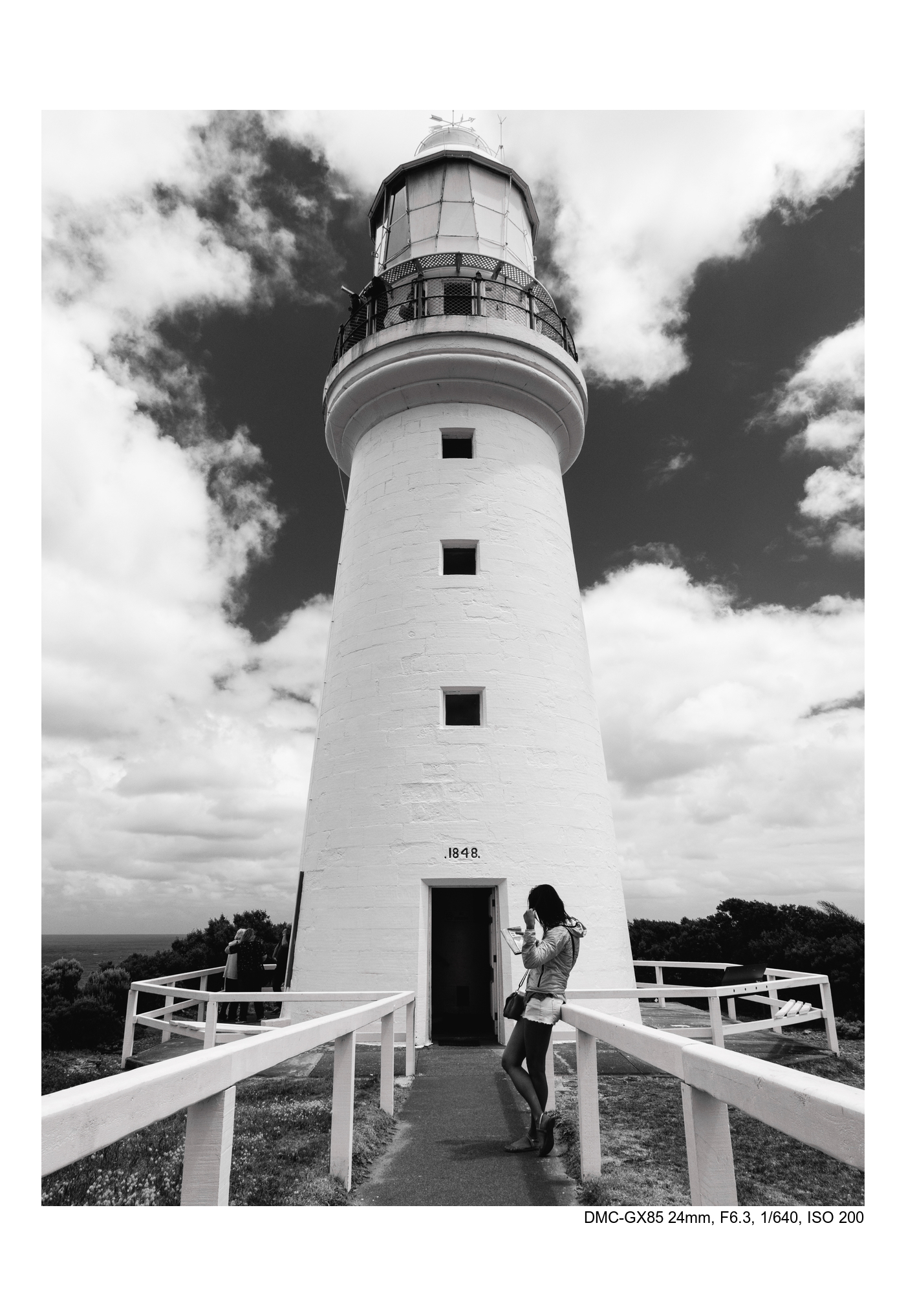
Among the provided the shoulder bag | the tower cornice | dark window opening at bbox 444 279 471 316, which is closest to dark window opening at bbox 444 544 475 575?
the tower cornice

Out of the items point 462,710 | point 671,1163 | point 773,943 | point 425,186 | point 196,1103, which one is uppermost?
point 425,186

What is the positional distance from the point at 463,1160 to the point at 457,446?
36.7 ft

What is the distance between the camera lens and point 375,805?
11.1m

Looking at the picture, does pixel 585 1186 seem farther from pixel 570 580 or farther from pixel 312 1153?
pixel 570 580

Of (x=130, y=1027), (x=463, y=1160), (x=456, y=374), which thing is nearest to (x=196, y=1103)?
(x=463, y=1160)

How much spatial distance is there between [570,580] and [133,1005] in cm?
910

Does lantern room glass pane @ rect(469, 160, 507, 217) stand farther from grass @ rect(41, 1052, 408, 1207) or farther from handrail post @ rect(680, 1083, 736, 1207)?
handrail post @ rect(680, 1083, 736, 1207)

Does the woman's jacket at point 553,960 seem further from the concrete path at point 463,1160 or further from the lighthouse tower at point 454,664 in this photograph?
the lighthouse tower at point 454,664

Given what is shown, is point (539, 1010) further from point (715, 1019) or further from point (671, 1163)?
point (715, 1019)

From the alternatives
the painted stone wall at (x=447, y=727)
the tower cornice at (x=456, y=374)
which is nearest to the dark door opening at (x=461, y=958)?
the painted stone wall at (x=447, y=727)

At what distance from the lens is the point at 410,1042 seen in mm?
8328

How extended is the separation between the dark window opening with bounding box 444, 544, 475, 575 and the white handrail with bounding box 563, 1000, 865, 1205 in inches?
359

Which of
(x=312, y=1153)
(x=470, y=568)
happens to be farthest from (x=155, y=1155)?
(x=470, y=568)

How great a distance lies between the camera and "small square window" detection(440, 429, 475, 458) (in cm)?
1348
